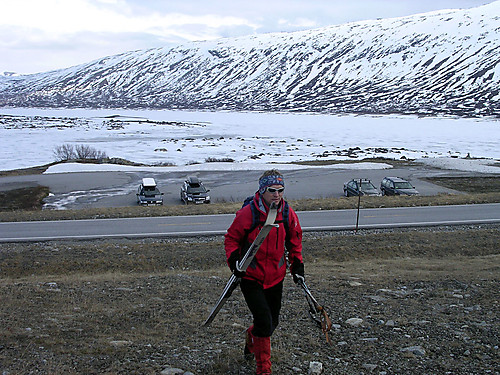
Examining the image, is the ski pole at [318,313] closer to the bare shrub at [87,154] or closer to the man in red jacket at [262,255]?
the man in red jacket at [262,255]

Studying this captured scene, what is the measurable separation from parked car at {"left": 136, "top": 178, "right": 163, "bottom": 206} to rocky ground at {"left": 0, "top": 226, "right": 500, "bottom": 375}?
12.8 m

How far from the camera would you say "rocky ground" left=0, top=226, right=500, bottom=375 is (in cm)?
517

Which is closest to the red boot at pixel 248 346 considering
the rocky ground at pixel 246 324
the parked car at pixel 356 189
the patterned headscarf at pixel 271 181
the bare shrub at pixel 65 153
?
the rocky ground at pixel 246 324

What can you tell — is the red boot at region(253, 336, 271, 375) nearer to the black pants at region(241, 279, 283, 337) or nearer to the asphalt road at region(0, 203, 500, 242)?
the black pants at region(241, 279, 283, 337)

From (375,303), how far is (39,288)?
5.92 metres

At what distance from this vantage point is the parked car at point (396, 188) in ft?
87.6

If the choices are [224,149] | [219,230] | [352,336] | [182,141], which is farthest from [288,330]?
[182,141]

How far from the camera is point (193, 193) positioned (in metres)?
25.9

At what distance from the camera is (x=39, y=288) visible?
8789 mm

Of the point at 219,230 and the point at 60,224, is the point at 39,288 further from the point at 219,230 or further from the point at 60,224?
the point at 60,224

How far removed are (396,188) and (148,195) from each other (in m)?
Answer: 13.7

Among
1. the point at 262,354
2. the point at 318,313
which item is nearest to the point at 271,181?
the point at 318,313

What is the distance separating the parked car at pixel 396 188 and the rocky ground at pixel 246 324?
570 inches

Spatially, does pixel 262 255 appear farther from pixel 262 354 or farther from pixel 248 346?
pixel 248 346
